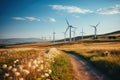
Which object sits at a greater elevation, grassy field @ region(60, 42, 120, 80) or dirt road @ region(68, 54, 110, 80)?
grassy field @ region(60, 42, 120, 80)

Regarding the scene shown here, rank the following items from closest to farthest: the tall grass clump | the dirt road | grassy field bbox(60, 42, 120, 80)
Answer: the tall grass clump → the dirt road → grassy field bbox(60, 42, 120, 80)

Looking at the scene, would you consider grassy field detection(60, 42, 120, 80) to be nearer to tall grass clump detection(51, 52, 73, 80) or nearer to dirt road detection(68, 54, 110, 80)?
dirt road detection(68, 54, 110, 80)

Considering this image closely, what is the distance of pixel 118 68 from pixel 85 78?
3.38 meters

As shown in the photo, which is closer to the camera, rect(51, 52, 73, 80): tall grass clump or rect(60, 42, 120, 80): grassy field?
rect(51, 52, 73, 80): tall grass clump

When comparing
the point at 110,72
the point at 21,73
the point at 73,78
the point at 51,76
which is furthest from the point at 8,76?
the point at 110,72

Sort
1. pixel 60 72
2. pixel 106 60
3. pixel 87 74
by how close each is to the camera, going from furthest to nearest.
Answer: pixel 106 60, pixel 87 74, pixel 60 72

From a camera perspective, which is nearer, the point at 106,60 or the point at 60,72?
the point at 60,72

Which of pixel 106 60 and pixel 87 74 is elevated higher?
pixel 106 60

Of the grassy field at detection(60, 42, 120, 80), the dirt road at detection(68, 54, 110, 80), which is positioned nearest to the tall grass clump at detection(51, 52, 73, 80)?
the dirt road at detection(68, 54, 110, 80)

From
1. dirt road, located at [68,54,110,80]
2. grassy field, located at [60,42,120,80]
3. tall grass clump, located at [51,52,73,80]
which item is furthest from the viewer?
grassy field, located at [60,42,120,80]

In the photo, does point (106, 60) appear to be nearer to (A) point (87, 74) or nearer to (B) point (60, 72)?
(A) point (87, 74)

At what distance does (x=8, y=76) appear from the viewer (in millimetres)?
9172

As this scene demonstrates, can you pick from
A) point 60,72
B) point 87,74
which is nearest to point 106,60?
point 87,74

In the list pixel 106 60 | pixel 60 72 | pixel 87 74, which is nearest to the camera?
pixel 60 72
